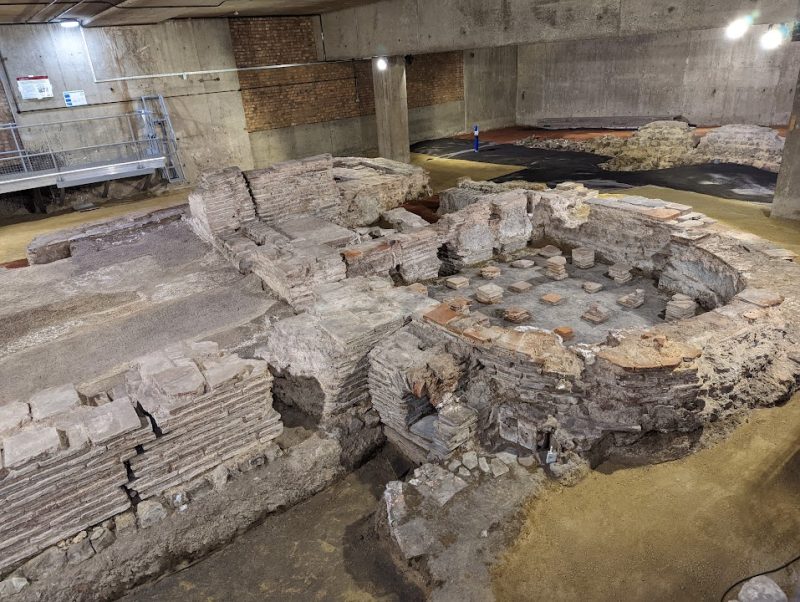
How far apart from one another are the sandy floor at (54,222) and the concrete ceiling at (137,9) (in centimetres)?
334

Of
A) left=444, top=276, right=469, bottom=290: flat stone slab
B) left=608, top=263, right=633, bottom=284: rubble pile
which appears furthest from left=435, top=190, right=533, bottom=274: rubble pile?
left=608, top=263, right=633, bottom=284: rubble pile

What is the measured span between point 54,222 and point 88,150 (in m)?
1.78

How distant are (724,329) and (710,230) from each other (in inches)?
A: 108

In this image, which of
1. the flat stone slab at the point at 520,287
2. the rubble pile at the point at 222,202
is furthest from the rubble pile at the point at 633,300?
the rubble pile at the point at 222,202

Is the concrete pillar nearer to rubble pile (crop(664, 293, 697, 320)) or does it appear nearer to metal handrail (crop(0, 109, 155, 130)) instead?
rubble pile (crop(664, 293, 697, 320))

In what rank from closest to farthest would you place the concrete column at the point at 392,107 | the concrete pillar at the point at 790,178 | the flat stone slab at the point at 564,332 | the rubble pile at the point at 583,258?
the flat stone slab at the point at 564,332
the rubble pile at the point at 583,258
the concrete pillar at the point at 790,178
the concrete column at the point at 392,107

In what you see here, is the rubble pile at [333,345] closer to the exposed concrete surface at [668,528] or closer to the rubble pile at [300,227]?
the rubble pile at [300,227]

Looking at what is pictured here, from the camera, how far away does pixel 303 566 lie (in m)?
3.53

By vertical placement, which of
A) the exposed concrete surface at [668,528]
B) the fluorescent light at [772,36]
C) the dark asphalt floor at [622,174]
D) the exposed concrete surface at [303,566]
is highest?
the fluorescent light at [772,36]

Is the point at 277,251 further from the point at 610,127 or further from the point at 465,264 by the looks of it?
the point at 610,127

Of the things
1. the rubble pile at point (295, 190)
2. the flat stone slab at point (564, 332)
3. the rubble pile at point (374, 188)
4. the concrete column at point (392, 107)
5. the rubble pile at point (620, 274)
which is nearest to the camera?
the flat stone slab at point (564, 332)

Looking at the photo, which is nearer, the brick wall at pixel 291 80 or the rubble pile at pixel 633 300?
the rubble pile at pixel 633 300

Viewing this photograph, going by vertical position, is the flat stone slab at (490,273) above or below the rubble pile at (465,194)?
below

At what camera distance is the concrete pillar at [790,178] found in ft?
26.2
